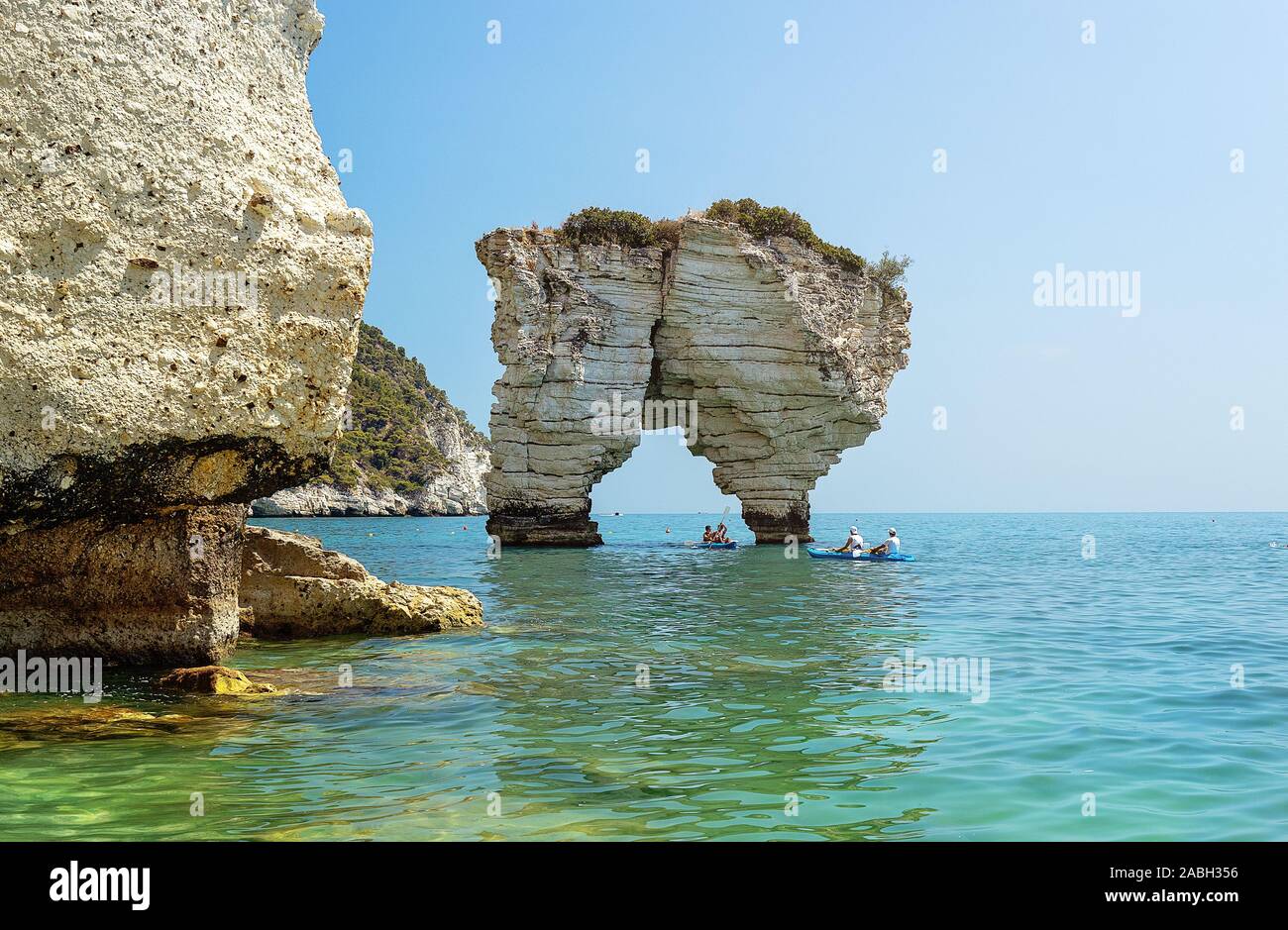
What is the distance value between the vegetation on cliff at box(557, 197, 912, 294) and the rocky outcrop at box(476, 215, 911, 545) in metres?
0.38

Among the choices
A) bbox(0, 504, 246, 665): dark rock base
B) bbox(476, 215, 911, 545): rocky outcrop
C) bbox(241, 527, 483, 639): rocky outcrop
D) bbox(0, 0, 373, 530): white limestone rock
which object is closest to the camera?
bbox(0, 0, 373, 530): white limestone rock

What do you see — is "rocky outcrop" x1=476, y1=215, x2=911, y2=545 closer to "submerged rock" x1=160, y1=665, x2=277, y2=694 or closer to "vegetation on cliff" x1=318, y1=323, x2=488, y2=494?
"submerged rock" x1=160, y1=665, x2=277, y2=694

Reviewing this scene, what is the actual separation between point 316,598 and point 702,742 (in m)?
7.92

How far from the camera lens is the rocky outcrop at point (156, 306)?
7309 millimetres

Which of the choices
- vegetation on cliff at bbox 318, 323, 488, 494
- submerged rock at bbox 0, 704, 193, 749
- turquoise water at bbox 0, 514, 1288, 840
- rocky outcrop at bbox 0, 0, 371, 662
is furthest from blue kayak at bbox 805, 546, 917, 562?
vegetation on cliff at bbox 318, 323, 488, 494

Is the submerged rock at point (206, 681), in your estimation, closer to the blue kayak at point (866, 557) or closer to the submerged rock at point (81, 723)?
the submerged rock at point (81, 723)

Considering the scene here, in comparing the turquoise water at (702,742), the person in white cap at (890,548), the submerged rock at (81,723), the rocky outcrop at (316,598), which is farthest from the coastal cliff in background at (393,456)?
the submerged rock at (81,723)

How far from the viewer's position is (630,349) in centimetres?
3947

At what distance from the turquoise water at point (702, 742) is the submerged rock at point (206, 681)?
0.18 m

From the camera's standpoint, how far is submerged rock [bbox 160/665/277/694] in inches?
342
